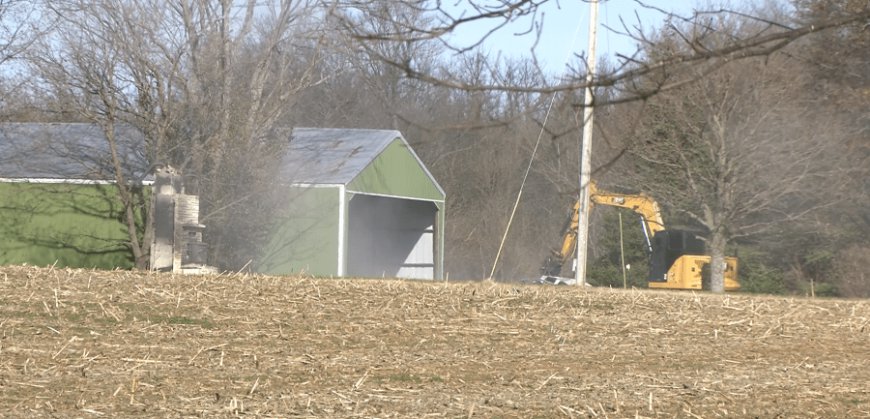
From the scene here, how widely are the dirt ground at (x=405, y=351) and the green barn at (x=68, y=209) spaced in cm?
1153

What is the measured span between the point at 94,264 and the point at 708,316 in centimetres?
1719

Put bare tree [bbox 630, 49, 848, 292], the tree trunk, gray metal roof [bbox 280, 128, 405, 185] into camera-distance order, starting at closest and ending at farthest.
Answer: bare tree [bbox 630, 49, 848, 292], gray metal roof [bbox 280, 128, 405, 185], the tree trunk

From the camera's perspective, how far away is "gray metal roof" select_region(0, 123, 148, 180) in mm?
26812

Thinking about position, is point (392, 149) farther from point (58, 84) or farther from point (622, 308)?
point (622, 308)

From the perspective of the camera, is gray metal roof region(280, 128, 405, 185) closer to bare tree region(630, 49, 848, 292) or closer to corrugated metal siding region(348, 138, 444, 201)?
corrugated metal siding region(348, 138, 444, 201)

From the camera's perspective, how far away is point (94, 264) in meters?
26.9

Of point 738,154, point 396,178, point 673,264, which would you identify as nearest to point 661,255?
point 673,264

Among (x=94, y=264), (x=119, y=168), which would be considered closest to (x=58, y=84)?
(x=119, y=168)

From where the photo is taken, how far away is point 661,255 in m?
29.9

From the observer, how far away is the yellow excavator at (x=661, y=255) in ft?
97.9

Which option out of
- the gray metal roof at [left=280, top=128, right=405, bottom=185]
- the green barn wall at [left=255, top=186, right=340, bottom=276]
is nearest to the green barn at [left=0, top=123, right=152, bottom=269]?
the green barn wall at [left=255, top=186, right=340, bottom=276]

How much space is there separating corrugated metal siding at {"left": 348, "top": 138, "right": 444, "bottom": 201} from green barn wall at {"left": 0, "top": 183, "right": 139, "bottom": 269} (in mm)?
5547

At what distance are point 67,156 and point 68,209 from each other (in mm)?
1212

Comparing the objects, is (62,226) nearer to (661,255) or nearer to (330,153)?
(330,153)
